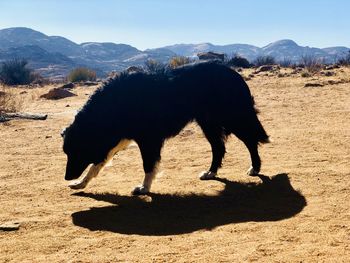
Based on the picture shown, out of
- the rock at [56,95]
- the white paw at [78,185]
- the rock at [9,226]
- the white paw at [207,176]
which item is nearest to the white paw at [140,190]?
the white paw at [78,185]

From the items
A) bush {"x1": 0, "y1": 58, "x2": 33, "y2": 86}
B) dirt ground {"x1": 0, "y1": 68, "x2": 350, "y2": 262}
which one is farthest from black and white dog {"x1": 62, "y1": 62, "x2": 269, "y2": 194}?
bush {"x1": 0, "y1": 58, "x2": 33, "y2": 86}

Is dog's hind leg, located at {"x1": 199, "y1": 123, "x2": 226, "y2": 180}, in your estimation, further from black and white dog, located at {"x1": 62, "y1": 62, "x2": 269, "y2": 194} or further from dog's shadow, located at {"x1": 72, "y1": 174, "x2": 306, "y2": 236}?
dog's shadow, located at {"x1": 72, "y1": 174, "x2": 306, "y2": 236}

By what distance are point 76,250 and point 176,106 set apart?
3114 mm

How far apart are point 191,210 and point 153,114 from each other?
5.52ft

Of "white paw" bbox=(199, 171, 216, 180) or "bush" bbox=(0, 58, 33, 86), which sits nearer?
"white paw" bbox=(199, 171, 216, 180)

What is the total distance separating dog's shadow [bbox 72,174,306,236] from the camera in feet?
18.3

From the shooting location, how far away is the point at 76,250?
4.84 m

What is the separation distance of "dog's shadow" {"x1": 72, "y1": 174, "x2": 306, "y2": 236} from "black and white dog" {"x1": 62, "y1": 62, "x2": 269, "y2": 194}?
21.5 inches

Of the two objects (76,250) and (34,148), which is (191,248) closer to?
(76,250)

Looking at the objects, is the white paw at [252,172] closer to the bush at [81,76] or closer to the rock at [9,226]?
the rock at [9,226]

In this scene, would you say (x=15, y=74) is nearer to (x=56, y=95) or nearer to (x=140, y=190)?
(x=56, y=95)

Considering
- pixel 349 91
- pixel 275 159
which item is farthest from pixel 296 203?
pixel 349 91

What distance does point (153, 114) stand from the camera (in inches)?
284

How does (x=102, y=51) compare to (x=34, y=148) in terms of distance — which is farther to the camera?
(x=102, y=51)
